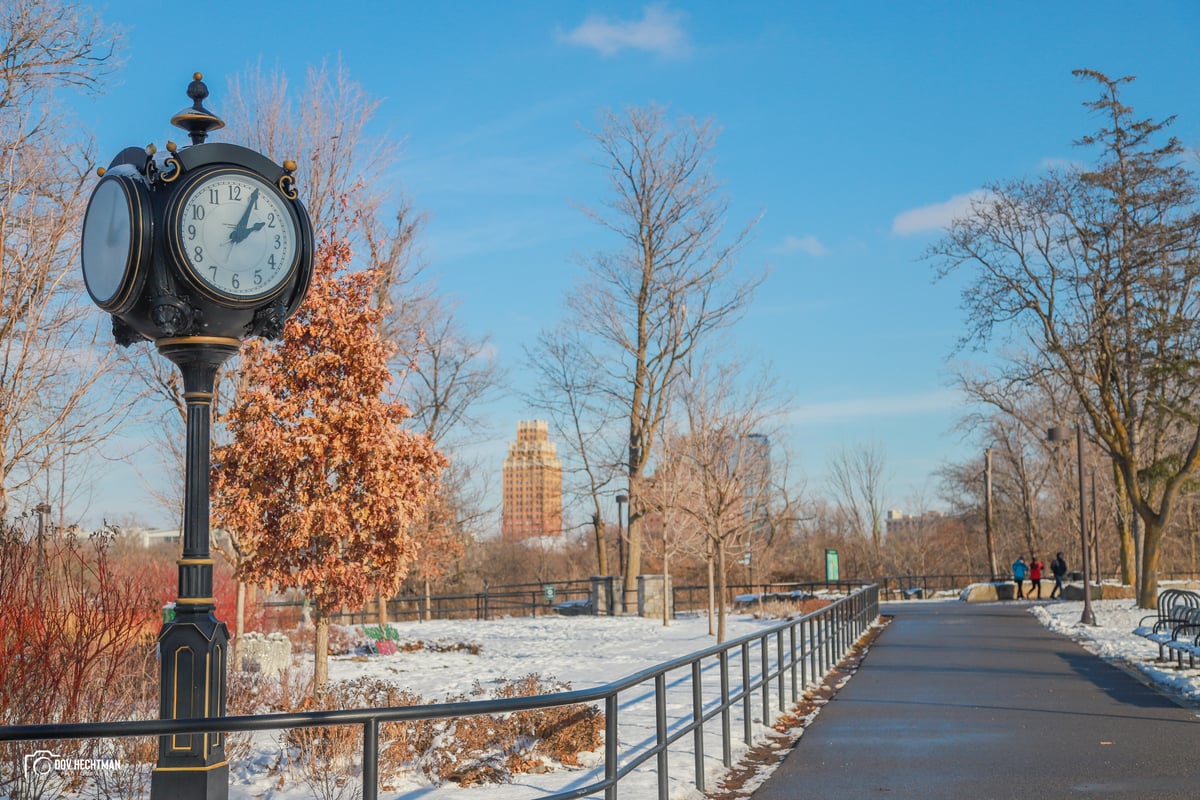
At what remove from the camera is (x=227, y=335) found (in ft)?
22.3

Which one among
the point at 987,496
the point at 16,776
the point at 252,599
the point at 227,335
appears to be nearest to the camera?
the point at 227,335

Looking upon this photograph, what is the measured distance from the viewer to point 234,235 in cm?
673

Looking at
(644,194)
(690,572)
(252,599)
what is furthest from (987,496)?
(252,599)

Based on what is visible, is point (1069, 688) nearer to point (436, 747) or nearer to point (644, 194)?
point (436, 747)

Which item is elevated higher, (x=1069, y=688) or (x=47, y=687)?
(x=47, y=687)

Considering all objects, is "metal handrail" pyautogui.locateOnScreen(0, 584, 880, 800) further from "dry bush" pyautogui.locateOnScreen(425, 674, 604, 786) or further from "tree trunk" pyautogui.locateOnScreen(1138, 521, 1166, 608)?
"tree trunk" pyautogui.locateOnScreen(1138, 521, 1166, 608)

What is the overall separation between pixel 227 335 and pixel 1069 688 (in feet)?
40.3

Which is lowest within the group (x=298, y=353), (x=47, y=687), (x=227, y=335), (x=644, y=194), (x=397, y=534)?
(x=47, y=687)

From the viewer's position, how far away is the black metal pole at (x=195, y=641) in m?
5.95

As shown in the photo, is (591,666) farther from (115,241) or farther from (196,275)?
(115,241)

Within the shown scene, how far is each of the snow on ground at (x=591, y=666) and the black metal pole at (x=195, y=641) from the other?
2.80m

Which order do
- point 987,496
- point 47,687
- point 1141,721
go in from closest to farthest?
point 47,687
point 1141,721
point 987,496

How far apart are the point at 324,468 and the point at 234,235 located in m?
8.60

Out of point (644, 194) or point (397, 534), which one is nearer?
point (397, 534)
